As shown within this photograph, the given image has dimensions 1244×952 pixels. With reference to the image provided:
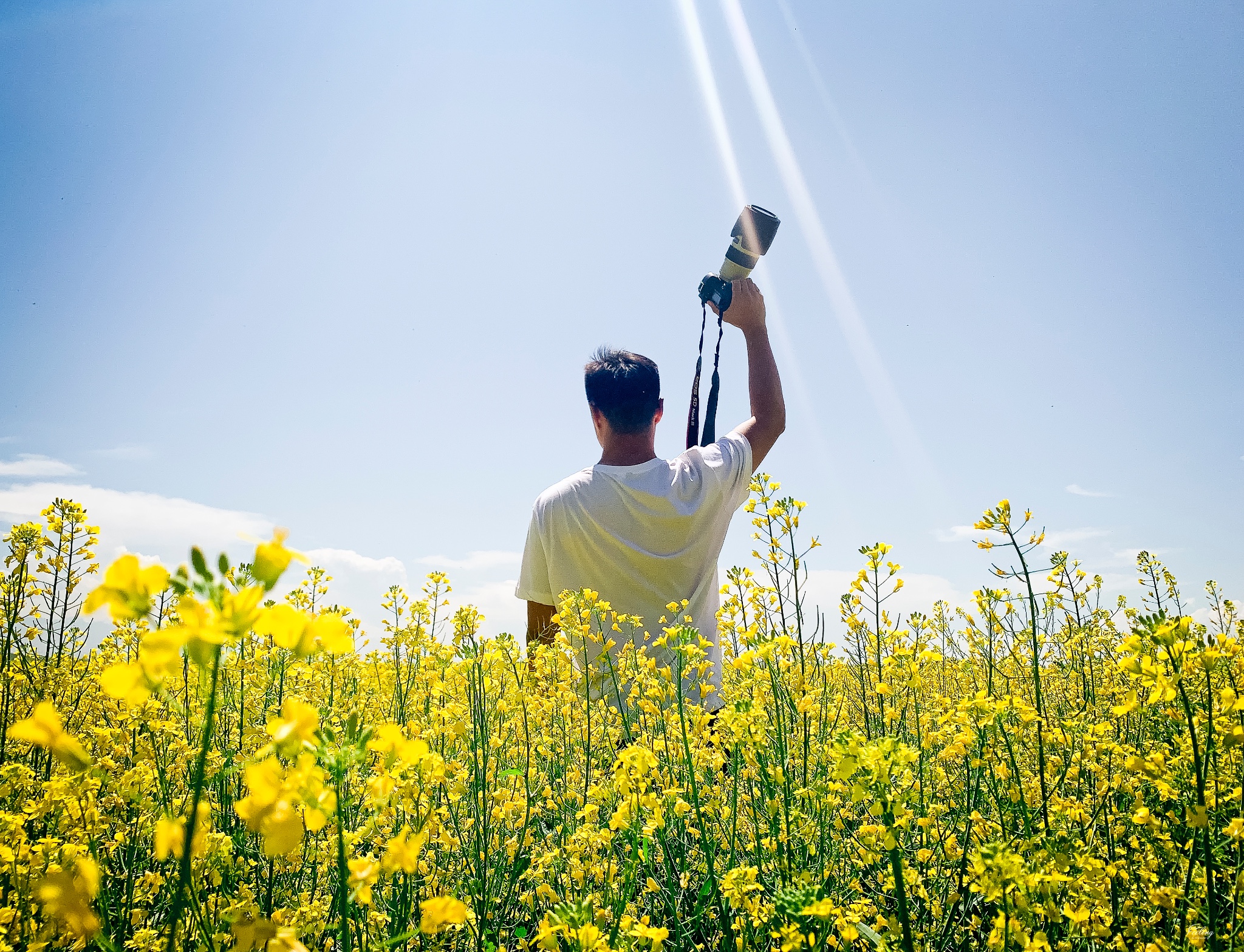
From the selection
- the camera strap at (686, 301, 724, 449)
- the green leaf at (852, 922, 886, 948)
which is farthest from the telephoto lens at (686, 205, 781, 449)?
the green leaf at (852, 922, 886, 948)

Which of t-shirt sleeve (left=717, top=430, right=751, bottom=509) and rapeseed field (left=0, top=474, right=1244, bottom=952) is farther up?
t-shirt sleeve (left=717, top=430, right=751, bottom=509)

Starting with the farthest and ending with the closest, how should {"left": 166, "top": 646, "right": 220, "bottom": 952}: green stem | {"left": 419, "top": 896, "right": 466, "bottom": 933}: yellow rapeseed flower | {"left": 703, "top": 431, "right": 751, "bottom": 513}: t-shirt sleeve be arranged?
{"left": 703, "top": 431, "right": 751, "bottom": 513}: t-shirt sleeve, {"left": 419, "top": 896, "right": 466, "bottom": 933}: yellow rapeseed flower, {"left": 166, "top": 646, "right": 220, "bottom": 952}: green stem

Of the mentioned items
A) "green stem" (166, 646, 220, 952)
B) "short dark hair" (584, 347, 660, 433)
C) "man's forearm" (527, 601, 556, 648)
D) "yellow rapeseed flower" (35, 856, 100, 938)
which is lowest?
"yellow rapeseed flower" (35, 856, 100, 938)

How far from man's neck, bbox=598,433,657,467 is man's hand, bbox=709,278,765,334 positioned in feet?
3.26

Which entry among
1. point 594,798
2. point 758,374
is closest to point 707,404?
point 758,374

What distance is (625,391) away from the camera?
12.2ft

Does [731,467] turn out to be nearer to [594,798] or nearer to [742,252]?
[742,252]

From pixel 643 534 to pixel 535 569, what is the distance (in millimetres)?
637

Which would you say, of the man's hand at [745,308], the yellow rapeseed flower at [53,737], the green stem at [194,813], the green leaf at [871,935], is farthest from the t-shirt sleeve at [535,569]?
the green stem at [194,813]

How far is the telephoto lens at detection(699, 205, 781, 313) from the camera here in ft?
13.4

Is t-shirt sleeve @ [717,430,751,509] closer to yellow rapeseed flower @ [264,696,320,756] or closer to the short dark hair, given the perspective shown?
the short dark hair

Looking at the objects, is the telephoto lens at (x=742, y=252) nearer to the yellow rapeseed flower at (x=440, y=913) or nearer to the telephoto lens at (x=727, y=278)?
the telephoto lens at (x=727, y=278)

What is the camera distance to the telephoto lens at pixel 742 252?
4090 millimetres

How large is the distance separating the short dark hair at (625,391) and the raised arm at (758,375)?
570 millimetres
